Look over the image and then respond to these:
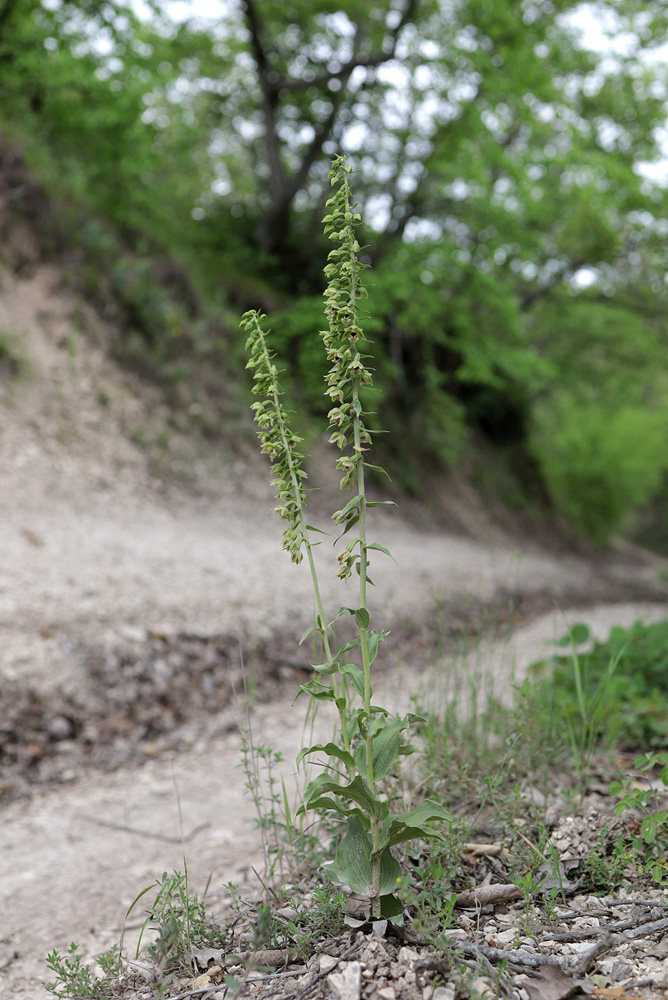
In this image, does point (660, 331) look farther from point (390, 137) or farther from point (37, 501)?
point (37, 501)

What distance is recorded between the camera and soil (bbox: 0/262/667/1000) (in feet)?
9.91

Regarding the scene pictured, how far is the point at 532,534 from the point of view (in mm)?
15750

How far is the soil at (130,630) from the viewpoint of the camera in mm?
3020

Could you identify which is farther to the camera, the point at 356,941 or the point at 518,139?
the point at 518,139

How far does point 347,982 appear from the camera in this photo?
1.57m

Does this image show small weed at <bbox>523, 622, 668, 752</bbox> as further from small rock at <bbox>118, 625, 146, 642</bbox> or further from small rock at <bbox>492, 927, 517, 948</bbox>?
small rock at <bbox>118, 625, 146, 642</bbox>

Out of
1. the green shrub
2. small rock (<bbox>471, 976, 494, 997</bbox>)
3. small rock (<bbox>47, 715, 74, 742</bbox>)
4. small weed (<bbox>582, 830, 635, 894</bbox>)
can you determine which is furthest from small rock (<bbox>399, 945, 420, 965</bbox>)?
the green shrub

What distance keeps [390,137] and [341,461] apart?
1254cm

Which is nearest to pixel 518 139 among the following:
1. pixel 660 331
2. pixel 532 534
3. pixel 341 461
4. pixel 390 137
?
pixel 390 137

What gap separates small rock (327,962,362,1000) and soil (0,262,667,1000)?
3.44 feet

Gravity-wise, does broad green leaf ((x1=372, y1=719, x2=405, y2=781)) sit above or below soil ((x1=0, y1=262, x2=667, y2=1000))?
below

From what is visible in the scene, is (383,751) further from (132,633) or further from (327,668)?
(132,633)

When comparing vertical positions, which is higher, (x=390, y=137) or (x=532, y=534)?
(x=390, y=137)

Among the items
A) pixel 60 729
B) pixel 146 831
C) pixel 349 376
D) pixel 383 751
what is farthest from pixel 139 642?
pixel 349 376
